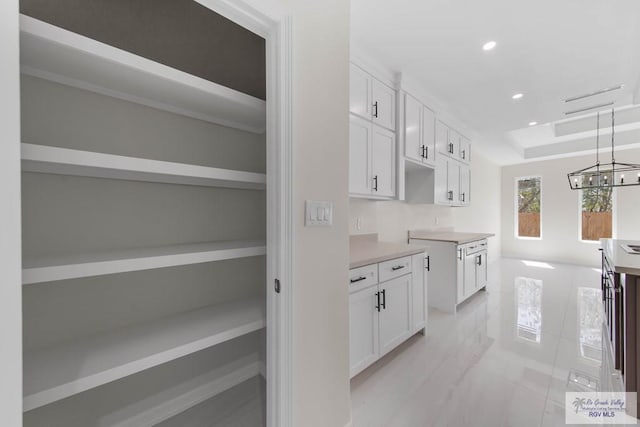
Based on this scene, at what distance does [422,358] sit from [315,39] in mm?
2445

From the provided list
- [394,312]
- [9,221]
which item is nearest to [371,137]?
[394,312]

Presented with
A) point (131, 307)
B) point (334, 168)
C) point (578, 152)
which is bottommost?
point (131, 307)

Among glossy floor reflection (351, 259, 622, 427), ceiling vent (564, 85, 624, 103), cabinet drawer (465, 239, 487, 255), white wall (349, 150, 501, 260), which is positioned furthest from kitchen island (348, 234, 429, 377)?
A: ceiling vent (564, 85, 624, 103)

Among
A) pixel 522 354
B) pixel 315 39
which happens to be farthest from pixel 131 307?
pixel 522 354

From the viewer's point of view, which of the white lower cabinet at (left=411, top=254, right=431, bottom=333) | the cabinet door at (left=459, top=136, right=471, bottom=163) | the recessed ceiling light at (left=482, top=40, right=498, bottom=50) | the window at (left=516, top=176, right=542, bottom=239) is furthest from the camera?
the window at (left=516, top=176, right=542, bottom=239)

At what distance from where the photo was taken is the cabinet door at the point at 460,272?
3184 millimetres

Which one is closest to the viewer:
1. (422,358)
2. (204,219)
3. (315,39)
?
(315,39)

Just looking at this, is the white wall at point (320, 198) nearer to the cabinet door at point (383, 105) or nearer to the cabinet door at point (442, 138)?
the cabinet door at point (383, 105)

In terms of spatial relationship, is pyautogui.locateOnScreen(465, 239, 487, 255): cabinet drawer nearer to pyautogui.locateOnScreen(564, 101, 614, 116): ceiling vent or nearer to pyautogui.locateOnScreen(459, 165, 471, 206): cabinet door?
pyautogui.locateOnScreen(459, 165, 471, 206): cabinet door

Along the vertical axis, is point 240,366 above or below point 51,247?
below

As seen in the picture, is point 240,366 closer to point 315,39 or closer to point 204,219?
point 204,219

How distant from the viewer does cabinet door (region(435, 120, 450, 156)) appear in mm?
3512

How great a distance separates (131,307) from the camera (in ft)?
4.18

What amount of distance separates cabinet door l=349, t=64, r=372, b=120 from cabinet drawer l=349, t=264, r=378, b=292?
4.37ft
